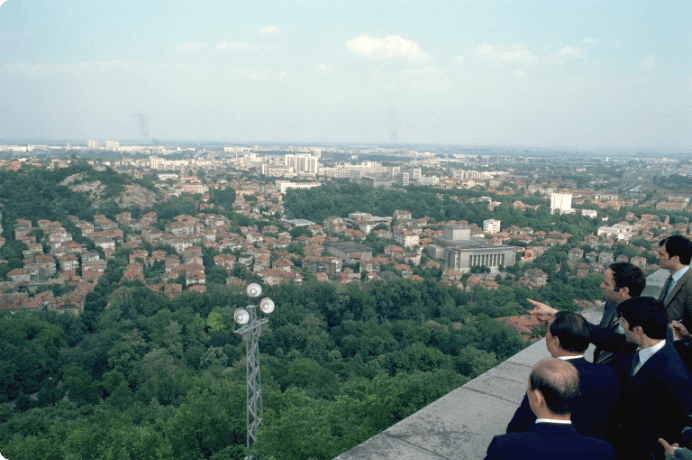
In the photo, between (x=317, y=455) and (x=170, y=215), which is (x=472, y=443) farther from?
(x=170, y=215)

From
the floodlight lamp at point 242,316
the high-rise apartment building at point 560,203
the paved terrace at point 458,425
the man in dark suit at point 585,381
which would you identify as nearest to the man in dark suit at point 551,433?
the man in dark suit at point 585,381

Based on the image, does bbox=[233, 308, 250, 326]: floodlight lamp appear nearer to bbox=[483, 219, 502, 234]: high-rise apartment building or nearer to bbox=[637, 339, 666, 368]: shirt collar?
→ bbox=[637, 339, 666, 368]: shirt collar

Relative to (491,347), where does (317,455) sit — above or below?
above

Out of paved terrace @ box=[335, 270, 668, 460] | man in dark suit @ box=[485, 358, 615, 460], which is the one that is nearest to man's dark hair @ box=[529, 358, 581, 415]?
man in dark suit @ box=[485, 358, 615, 460]

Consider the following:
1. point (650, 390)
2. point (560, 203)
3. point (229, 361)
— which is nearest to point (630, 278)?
point (650, 390)

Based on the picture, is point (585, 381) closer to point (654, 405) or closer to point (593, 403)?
point (593, 403)

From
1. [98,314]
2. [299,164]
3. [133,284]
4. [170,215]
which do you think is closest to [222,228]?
[170,215]
